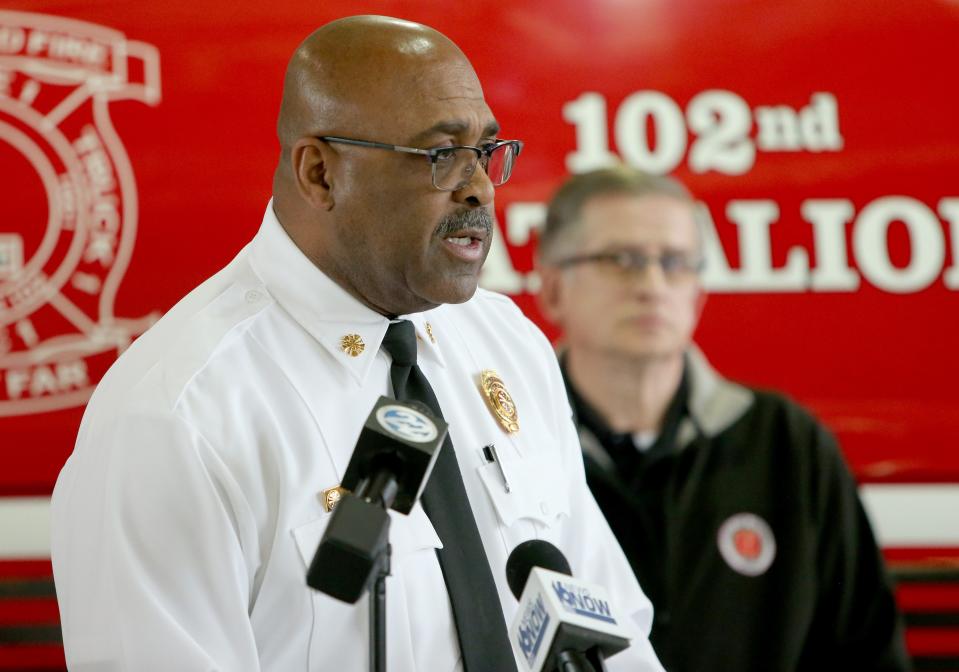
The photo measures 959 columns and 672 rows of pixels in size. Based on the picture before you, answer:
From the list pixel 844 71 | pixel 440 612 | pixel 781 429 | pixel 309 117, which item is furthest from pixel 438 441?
pixel 844 71

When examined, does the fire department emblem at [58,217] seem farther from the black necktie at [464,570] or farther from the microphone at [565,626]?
the microphone at [565,626]

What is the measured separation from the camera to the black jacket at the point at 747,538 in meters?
2.72

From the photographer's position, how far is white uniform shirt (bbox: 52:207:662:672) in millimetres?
1341

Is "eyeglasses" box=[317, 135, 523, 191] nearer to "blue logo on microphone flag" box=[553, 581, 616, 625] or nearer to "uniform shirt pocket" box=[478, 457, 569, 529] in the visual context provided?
"uniform shirt pocket" box=[478, 457, 569, 529]

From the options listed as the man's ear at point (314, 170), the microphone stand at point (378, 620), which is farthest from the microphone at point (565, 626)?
the man's ear at point (314, 170)

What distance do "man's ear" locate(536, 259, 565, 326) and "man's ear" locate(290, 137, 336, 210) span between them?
3.75ft

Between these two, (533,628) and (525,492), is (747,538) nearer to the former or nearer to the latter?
(525,492)

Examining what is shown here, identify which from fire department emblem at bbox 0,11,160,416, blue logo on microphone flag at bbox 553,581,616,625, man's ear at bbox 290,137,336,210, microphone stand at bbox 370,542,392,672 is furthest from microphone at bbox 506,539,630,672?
fire department emblem at bbox 0,11,160,416

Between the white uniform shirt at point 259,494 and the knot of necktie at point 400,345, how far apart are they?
0.7 inches

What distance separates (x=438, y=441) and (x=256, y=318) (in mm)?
586

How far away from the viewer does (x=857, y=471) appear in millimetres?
2688

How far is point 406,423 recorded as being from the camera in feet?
3.38

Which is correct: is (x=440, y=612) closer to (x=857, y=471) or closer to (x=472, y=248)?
(x=472, y=248)


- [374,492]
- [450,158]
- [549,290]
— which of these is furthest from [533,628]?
[549,290]
